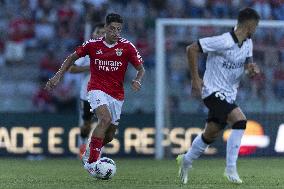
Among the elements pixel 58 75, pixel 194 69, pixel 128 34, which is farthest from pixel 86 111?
pixel 128 34

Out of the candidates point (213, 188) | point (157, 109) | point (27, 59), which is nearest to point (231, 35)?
point (213, 188)

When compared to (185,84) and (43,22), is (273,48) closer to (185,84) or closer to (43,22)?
(185,84)

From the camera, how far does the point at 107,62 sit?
37.9 feet

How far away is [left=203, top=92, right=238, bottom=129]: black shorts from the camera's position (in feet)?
35.0

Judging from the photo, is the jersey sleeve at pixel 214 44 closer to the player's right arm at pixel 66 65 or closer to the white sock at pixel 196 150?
the white sock at pixel 196 150

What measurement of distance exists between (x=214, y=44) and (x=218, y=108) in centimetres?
75

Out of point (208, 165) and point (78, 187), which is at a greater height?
point (78, 187)

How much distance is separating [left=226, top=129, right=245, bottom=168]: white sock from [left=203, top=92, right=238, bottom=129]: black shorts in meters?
0.20

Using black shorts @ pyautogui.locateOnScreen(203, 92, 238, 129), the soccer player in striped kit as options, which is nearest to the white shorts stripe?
the soccer player in striped kit

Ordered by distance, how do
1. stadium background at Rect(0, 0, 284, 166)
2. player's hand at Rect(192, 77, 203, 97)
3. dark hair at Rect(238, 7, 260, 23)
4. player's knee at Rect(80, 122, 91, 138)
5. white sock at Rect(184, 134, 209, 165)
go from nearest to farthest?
1. player's hand at Rect(192, 77, 203, 97)
2. dark hair at Rect(238, 7, 260, 23)
3. white sock at Rect(184, 134, 209, 165)
4. player's knee at Rect(80, 122, 91, 138)
5. stadium background at Rect(0, 0, 284, 166)

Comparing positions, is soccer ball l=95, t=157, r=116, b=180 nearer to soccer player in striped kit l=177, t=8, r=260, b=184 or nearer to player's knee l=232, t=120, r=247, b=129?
soccer player in striped kit l=177, t=8, r=260, b=184

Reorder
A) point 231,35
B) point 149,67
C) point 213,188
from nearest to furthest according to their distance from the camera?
point 213,188, point 231,35, point 149,67

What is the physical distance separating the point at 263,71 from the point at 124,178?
7808 millimetres

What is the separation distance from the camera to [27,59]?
21516 millimetres
